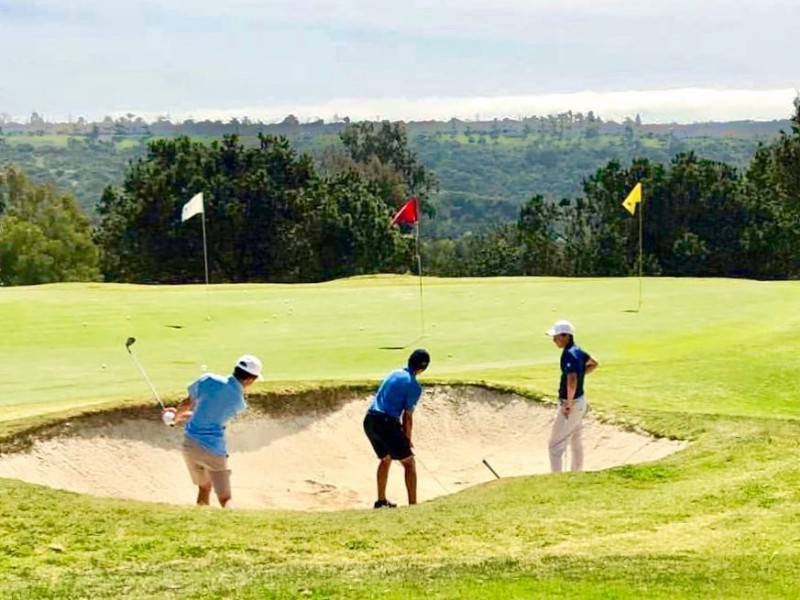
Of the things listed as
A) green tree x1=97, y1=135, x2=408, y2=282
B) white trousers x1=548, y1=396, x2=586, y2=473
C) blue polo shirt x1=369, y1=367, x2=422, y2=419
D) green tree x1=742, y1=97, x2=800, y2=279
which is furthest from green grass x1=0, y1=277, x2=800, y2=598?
green tree x1=742, y1=97, x2=800, y2=279

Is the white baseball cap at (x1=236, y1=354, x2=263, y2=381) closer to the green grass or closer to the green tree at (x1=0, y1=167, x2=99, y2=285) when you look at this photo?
the green grass

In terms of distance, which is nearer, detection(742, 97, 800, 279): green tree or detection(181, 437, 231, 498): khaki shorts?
detection(181, 437, 231, 498): khaki shorts

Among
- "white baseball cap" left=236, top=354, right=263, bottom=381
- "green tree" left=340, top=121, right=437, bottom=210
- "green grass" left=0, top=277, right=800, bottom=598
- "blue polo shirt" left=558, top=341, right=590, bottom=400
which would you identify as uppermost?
"green tree" left=340, top=121, right=437, bottom=210

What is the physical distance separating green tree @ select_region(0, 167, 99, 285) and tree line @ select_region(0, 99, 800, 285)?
110 millimetres

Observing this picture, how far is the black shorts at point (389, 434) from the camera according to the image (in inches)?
548

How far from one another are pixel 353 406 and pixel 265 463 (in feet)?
6.08

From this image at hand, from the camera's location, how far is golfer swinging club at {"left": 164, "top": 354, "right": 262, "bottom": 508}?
1265cm

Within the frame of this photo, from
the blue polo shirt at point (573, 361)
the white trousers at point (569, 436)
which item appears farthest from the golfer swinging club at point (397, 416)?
the white trousers at point (569, 436)

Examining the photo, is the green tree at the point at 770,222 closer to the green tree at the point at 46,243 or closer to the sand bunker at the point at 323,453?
the green tree at the point at 46,243

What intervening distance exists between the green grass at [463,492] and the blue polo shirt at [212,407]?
1.36 m

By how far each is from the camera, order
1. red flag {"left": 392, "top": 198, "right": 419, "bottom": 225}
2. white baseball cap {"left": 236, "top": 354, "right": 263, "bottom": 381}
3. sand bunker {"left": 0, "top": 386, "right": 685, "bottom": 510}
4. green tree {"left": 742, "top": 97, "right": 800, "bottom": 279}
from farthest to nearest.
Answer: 1. green tree {"left": 742, "top": 97, "right": 800, "bottom": 279}
2. red flag {"left": 392, "top": 198, "right": 419, "bottom": 225}
3. sand bunker {"left": 0, "top": 386, "right": 685, "bottom": 510}
4. white baseball cap {"left": 236, "top": 354, "right": 263, "bottom": 381}

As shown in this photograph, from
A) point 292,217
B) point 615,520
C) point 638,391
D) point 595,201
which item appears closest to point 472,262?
point 595,201

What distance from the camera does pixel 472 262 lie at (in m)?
104

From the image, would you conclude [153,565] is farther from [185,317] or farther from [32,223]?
[32,223]
